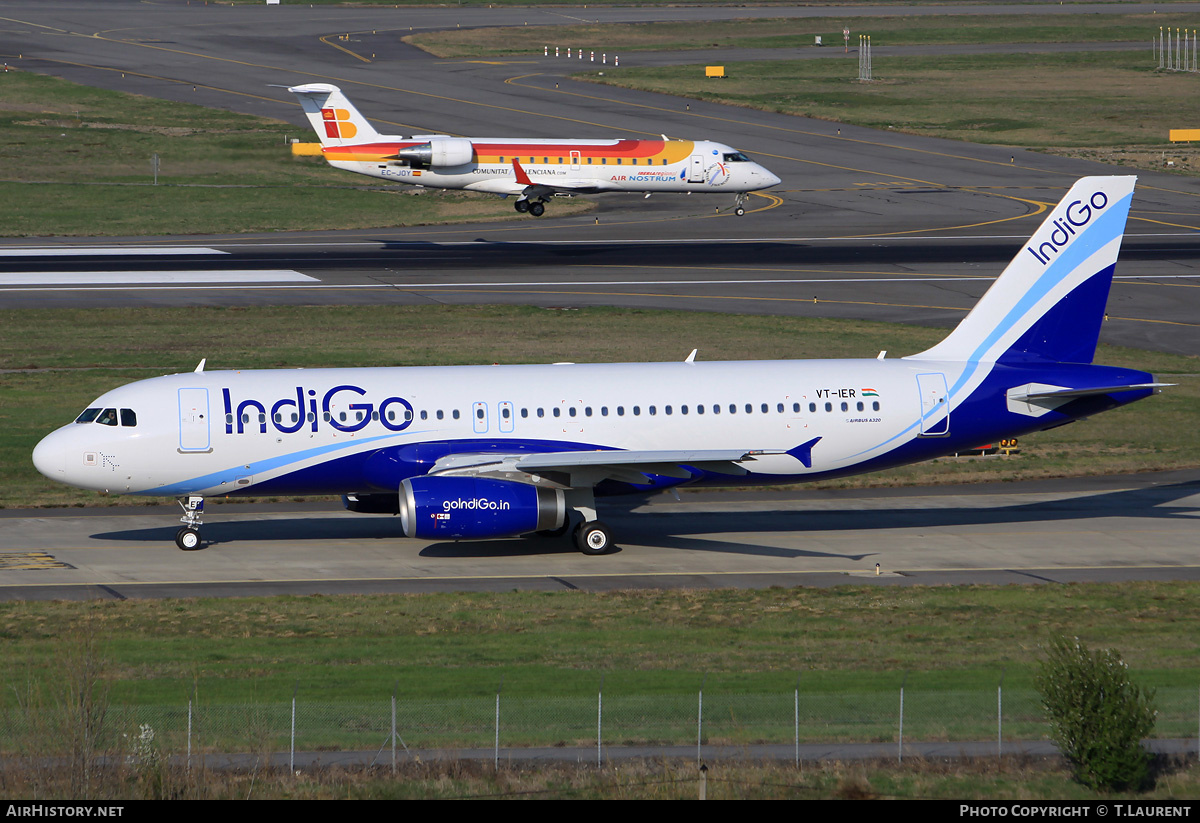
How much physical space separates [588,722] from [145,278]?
59.8m

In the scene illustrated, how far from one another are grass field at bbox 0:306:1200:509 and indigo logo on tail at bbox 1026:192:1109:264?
10.2 meters

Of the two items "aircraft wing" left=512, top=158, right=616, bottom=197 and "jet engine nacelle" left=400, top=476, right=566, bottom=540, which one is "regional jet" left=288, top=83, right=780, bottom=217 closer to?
"aircraft wing" left=512, top=158, right=616, bottom=197

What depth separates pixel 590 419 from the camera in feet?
129

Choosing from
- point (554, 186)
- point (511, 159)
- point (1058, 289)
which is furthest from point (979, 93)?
point (1058, 289)

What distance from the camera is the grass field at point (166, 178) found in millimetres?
98062

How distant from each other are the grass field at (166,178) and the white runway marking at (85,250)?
583 centimetres

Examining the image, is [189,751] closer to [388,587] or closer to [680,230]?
[388,587]

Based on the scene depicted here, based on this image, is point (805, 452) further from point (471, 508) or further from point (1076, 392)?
point (471, 508)

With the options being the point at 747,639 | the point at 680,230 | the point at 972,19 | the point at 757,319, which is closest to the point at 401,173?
the point at 680,230

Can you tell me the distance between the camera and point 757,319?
225 feet

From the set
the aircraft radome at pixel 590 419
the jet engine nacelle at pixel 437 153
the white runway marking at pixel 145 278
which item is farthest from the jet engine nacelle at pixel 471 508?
the jet engine nacelle at pixel 437 153

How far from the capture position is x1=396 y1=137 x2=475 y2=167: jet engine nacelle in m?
89.8

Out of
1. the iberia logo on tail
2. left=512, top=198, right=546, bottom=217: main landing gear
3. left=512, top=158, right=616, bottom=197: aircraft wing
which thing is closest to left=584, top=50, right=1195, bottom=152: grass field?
left=512, top=198, right=546, bottom=217: main landing gear

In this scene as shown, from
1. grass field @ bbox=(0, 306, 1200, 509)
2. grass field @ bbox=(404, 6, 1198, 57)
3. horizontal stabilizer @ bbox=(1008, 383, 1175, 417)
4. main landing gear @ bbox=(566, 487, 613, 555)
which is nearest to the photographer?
main landing gear @ bbox=(566, 487, 613, 555)
